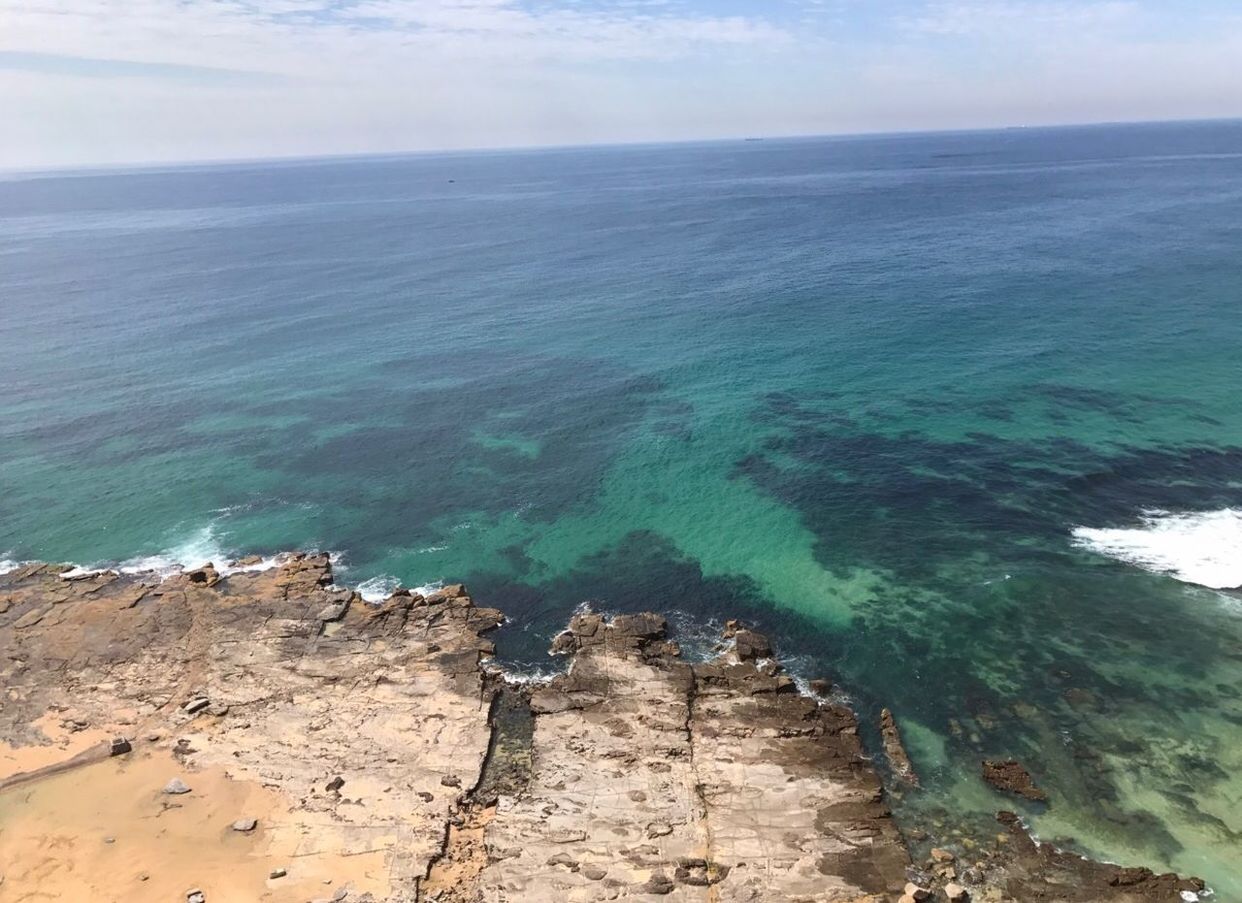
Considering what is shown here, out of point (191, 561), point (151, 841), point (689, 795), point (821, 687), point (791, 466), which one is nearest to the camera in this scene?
point (151, 841)

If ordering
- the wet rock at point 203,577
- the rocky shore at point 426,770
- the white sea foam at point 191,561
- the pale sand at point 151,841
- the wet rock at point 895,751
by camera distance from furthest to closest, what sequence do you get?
the white sea foam at point 191,561, the wet rock at point 203,577, the wet rock at point 895,751, the rocky shore at point 426,770, the pale sand at point 151,841

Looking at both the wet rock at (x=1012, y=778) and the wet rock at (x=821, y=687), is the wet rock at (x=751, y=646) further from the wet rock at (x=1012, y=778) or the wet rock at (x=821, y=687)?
the wet rock at (x=1012, y=778)

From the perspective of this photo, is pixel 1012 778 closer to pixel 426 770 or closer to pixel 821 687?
pixel 821 687

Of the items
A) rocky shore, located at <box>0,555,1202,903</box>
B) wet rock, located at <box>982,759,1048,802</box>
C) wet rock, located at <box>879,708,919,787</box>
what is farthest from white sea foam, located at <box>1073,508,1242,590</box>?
wet rock, located at <box>879,708,919,787</box>

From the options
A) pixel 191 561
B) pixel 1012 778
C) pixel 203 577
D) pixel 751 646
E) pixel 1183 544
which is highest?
pixel 1183 544

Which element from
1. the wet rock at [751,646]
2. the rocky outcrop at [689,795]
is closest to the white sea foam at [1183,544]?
the wet rock at [751,646]

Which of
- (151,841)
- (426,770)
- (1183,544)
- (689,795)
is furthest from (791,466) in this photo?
(151,841)
